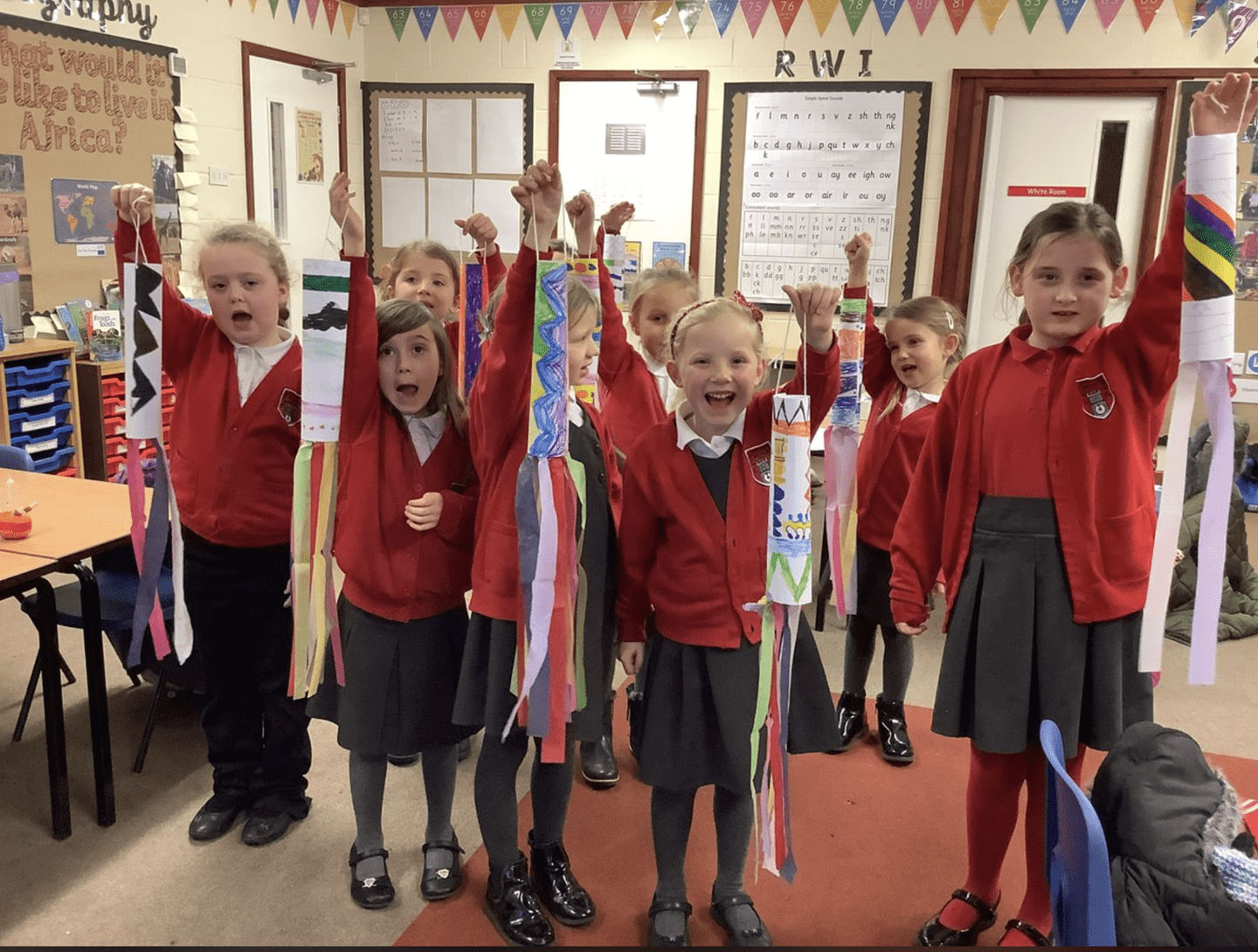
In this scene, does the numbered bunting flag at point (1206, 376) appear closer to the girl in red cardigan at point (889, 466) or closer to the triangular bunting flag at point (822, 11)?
the girl in red cardigan at point (889, 466)

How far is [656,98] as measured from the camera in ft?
18.2

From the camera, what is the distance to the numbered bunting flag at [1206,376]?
121cm

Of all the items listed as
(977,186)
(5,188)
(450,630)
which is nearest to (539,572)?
(450,630)

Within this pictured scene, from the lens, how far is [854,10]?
513 cm

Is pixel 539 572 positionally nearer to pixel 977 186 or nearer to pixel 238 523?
pixel 238 523

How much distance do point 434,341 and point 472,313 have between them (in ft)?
0.61

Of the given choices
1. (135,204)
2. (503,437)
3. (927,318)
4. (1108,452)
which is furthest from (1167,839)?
(135,204)

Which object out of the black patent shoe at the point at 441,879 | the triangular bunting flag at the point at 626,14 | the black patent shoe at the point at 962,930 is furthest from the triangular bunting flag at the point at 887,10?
the black patent shoe at the point at 441,879

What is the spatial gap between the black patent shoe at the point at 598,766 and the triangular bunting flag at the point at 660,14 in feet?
13.9

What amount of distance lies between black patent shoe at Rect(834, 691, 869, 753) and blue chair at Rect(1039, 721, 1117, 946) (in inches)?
54.9

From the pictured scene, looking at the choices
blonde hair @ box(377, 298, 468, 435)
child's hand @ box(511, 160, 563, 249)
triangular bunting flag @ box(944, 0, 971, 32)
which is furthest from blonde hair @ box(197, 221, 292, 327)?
triangular bunting flag @ box(944, 0, 971, 32)

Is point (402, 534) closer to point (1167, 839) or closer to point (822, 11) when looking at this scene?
point (1167, 839)

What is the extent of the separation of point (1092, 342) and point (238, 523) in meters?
1.60

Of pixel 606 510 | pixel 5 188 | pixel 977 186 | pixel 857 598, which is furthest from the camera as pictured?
pixel 977 186
